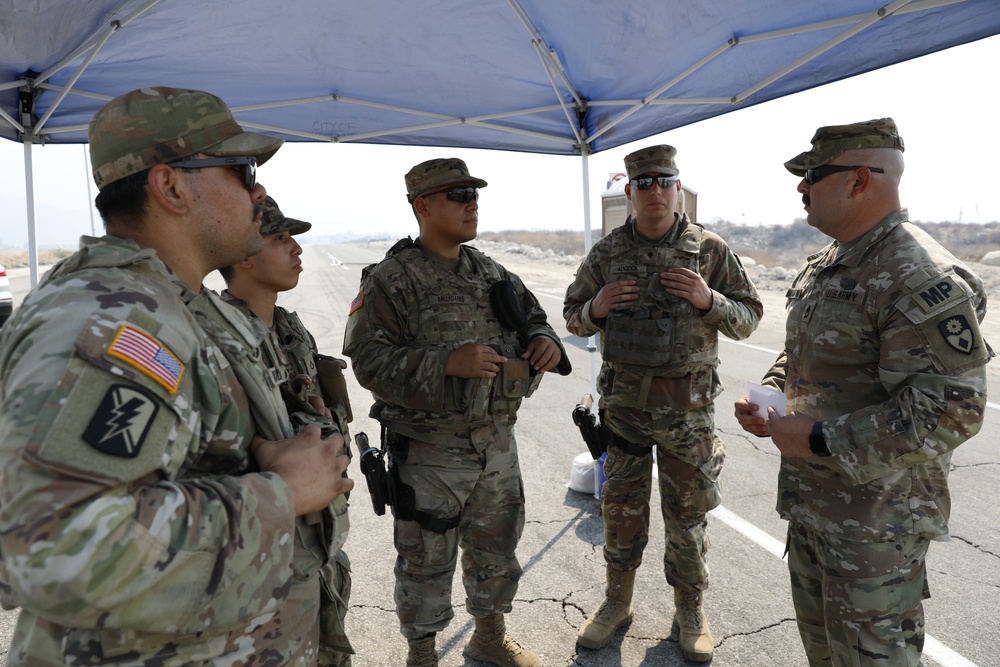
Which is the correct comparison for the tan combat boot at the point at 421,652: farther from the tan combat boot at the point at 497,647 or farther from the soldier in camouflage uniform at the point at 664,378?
the soldier in camouflage uniform at the point at 664,378

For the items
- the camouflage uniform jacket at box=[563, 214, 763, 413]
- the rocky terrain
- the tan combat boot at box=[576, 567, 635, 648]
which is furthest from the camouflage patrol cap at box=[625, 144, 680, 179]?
the rocky terrain

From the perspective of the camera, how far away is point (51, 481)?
3.11 feet

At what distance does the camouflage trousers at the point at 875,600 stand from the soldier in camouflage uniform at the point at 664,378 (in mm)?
920

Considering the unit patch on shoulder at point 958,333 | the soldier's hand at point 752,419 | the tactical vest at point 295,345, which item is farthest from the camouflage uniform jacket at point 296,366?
the unit patch on shoulder at point 958,333

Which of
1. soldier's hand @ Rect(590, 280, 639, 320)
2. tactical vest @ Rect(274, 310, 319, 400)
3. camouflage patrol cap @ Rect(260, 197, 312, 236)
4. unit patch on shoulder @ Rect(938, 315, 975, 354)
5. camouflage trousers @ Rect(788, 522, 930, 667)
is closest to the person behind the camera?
unit patch on shoulder @ Rect(938, 315, 975, 354)

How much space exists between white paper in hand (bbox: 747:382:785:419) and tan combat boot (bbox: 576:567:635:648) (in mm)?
1328

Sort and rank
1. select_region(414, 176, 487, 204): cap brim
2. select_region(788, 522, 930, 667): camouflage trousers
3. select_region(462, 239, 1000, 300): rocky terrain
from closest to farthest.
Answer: select_region(788, 522, 930, 667): camouflage trousers
select_region(414, 176, 487, 204): cap brim
select_region(462, 239, 1000, 300): rocky terrain

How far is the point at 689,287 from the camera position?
9.80 feet

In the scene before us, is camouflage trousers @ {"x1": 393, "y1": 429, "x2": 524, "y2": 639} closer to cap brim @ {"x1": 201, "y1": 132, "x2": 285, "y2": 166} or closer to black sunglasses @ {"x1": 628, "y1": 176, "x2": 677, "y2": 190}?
black sunglasses @ {"x1": 628, "y1": 176, "x2": 677, "y2": 190}

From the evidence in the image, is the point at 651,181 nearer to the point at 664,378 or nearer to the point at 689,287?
the point at 689,287

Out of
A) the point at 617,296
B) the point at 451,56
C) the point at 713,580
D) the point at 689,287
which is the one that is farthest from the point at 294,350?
the point at 713,580

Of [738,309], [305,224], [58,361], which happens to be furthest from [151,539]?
[738,309]

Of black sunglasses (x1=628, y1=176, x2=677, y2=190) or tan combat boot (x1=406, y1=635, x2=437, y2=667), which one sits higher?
black sunglasses (x1=628, y1=176, x2=677, y2=190)

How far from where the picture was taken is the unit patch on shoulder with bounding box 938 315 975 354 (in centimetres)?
182
